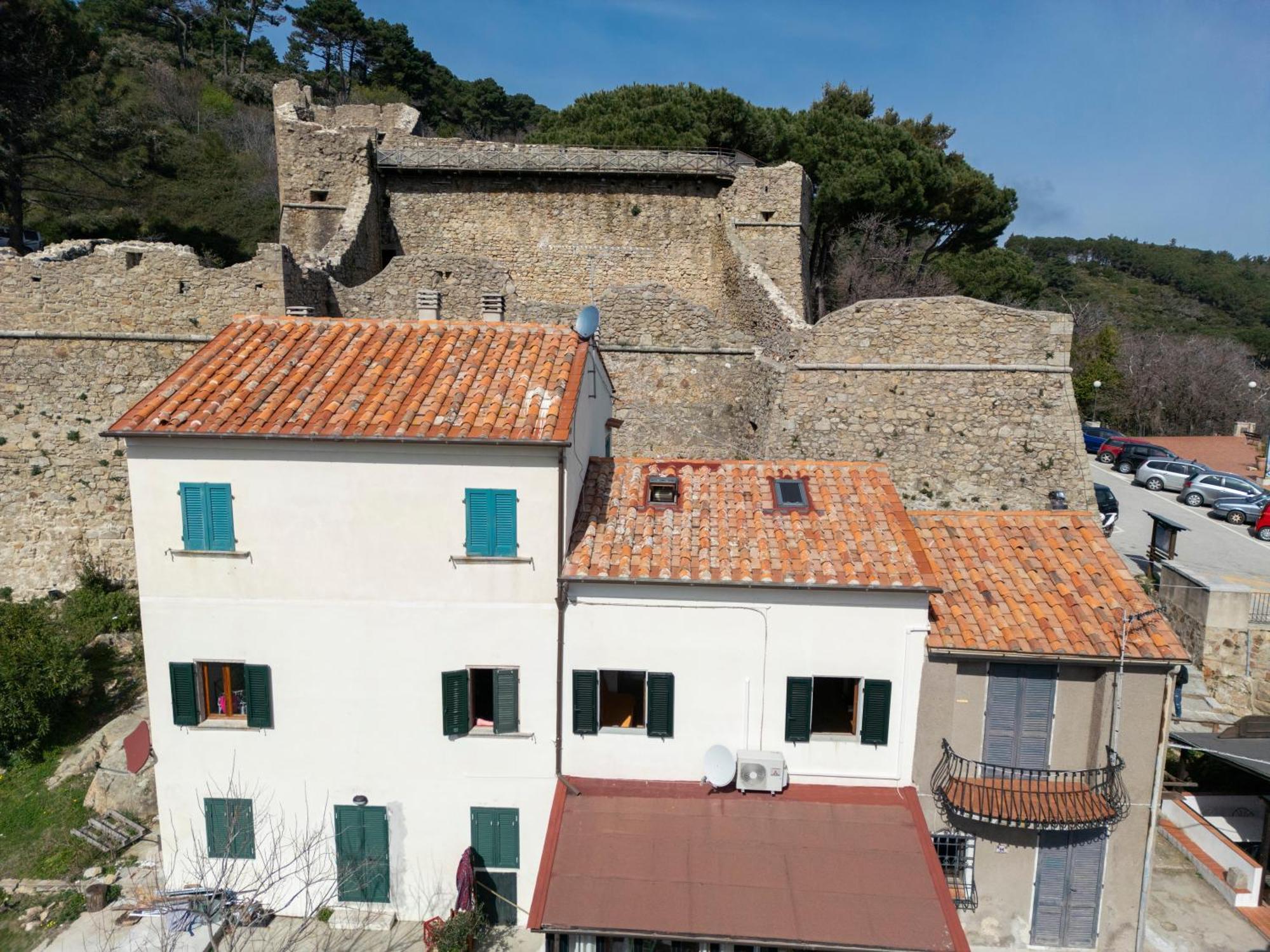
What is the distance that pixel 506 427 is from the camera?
981 centimetres

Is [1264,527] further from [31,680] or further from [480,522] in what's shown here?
[31,680]

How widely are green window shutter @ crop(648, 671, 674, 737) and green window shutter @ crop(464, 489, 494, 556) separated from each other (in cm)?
273

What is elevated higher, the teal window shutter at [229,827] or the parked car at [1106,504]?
the parked car at [1106,504]

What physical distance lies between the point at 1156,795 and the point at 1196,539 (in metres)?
18.0

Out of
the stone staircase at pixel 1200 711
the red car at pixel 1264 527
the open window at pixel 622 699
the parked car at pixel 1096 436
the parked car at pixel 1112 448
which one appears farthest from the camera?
the parked car at pixel 1096 436

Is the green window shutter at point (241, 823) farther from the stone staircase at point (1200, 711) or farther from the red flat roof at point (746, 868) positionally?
the stone staircase at point (1200, 711)

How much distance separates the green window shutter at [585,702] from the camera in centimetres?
1028

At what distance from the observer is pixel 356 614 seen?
10211 millimetres

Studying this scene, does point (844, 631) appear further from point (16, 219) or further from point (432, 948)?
point (16, 219)

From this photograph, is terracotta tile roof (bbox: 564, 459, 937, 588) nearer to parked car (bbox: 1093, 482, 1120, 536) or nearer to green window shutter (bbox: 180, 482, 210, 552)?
green window shutter (bbox: 180, 482, 210, 552)

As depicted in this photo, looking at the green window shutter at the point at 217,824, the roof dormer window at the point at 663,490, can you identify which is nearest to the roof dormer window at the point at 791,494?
the roof dormer window at the point at 663,490

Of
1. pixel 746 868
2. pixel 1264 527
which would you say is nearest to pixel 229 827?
pixel 746 868

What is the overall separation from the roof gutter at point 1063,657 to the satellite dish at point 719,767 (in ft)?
9.62

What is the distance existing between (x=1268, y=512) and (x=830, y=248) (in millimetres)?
17376
